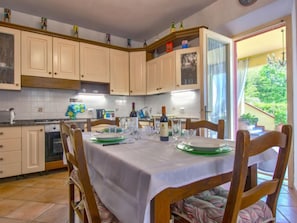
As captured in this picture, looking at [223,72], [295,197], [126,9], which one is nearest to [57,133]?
[126,9]

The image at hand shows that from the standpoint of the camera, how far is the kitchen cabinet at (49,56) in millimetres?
3014

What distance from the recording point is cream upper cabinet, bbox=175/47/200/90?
3074 mm

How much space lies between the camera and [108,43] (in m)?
4.07

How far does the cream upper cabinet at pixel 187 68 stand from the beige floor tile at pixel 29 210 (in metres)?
2.50

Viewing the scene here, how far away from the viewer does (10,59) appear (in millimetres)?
2891

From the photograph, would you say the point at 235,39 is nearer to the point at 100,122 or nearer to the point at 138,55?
the point at 138,55

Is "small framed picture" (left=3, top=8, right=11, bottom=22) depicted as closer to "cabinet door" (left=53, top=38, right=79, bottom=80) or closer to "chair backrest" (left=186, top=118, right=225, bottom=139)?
"cabinet door" (left=53, top=38, right=79, bottom=80)

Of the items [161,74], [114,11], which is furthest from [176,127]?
[114,11]

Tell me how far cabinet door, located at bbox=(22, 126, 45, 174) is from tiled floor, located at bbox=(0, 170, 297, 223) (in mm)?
174

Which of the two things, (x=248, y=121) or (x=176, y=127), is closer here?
(x=176, y=127)

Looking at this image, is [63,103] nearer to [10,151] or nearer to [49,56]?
[49,56]

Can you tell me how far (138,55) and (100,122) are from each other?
2435 mm

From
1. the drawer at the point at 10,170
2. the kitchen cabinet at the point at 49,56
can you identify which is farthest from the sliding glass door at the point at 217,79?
the drawer at the point at 10,170

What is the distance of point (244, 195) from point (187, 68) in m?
2.65
